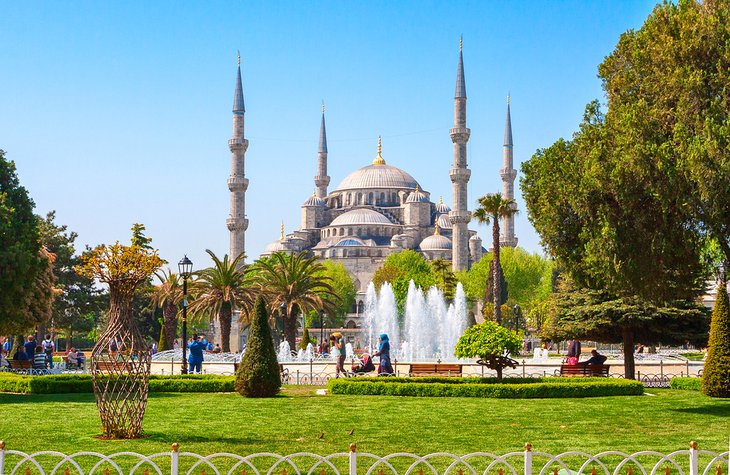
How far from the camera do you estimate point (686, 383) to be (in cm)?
1867

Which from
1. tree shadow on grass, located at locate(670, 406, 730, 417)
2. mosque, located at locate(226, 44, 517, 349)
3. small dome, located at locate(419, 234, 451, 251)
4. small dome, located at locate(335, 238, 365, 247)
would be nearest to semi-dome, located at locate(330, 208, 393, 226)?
mosque, located at locate(226, 44, 517, 349)

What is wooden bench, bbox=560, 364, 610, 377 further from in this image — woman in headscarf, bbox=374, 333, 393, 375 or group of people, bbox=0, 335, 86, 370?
group of people, bbox=0, 335, 86, 370

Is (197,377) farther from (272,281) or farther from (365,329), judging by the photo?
(365,329)

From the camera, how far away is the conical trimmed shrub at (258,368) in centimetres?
1622

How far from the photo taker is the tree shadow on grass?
538 inches

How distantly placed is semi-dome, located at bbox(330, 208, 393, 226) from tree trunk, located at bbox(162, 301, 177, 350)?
173 ft

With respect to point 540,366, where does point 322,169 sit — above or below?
above

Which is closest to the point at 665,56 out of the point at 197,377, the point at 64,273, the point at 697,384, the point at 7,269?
the point at 697,384

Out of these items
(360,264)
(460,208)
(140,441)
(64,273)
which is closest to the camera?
(140,441)

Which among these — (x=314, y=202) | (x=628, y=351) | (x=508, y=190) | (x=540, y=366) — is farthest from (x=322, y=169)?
(x=628, y=351)

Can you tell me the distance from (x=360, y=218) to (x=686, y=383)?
73187mm

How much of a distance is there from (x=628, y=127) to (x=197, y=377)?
10.2 metres

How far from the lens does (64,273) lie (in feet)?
142

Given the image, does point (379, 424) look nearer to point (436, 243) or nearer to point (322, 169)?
point (436, 243)
